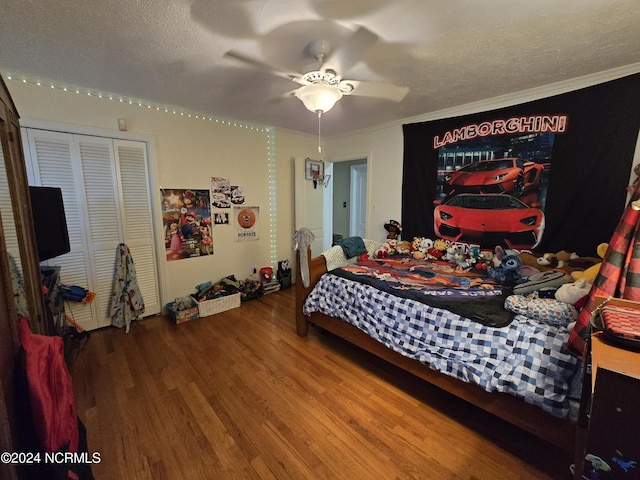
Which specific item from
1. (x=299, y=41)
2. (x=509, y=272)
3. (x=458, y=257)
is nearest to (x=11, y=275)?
(x=299, y=41)

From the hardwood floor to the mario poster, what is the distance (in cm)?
110

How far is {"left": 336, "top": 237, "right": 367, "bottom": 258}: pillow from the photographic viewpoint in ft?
9.41

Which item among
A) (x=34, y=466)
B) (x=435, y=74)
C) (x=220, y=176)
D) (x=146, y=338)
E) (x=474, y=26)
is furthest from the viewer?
(x=220, y=176)

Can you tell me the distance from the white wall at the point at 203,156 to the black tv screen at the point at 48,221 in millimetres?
853

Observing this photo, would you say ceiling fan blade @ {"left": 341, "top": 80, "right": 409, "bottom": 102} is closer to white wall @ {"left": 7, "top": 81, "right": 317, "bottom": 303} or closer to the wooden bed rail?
the wooden bed rail

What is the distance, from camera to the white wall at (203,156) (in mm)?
2342

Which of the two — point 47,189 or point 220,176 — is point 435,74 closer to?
point 220,176

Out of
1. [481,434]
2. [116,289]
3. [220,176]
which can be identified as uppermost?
[220,176]

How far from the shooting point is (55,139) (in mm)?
2311

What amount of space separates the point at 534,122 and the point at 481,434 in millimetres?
2579

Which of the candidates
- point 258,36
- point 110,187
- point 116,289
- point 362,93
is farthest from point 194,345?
point 362,93

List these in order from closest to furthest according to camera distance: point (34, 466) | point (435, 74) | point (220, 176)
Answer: point (34, 466)
point (435, 74)
point (220, 176)

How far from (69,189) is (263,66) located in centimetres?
214

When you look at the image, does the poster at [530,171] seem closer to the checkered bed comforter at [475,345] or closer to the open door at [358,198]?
the checkered bed comforter at [475,345]
